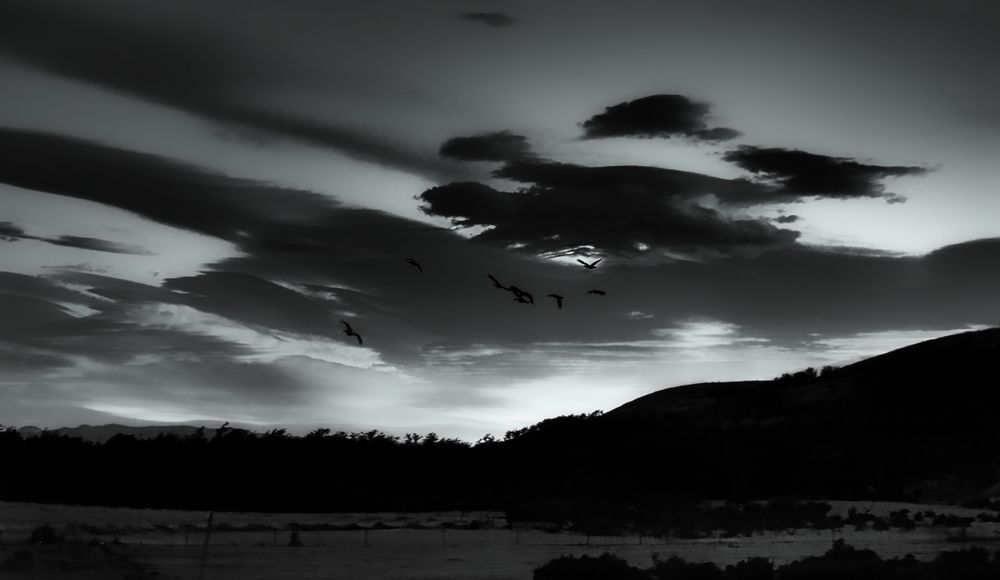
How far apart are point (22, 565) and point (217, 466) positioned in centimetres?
3891

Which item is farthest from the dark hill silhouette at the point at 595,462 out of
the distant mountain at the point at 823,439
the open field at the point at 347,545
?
the open field at the point at 347,545

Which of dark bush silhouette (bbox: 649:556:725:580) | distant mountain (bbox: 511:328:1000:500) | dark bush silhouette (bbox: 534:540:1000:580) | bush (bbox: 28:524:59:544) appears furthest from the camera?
distant mountain (bbox: 511:328:1000:500)

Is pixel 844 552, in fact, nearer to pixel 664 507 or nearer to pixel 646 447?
pixel 664 507

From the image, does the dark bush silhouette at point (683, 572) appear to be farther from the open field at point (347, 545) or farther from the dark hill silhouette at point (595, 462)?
the dark hill silhouette at point (595, 462)

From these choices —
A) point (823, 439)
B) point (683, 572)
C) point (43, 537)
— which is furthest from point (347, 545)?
point (823, 439)

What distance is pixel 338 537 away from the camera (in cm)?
4388

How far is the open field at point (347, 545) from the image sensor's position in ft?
104

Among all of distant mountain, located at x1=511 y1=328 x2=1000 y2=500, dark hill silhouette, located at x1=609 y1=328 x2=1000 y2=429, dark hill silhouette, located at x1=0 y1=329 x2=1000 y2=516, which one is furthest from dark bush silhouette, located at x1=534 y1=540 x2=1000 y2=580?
dark hill silhouette, located at x1=609 y1=328 x2=1000 y2=429

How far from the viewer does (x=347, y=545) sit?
40.6 metres

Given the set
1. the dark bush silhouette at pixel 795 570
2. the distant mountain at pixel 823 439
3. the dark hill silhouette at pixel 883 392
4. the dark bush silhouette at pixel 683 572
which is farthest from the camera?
the dark hill silhouette at pixel 883 392

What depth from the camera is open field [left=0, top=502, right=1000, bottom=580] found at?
104ft

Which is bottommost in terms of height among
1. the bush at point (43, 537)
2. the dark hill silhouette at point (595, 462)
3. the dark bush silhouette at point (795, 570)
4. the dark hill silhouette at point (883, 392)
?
the dark bush silhouette at point (795, 570)

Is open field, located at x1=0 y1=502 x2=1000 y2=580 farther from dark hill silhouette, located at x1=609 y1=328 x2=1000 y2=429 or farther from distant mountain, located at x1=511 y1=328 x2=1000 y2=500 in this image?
dark hill silhouette, located at x1=609 y1=328 x2=1000 y2=429

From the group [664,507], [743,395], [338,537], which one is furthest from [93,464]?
[743,395]
